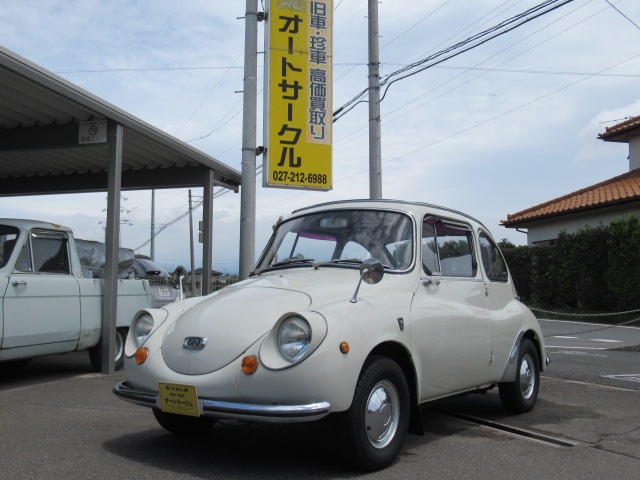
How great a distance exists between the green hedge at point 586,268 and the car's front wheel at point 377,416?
17747mm

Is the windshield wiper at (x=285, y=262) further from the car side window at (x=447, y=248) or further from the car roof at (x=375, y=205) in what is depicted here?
the car side window at (x=447, y=248)

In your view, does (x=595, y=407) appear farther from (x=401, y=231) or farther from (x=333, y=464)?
(x=333, y=464)

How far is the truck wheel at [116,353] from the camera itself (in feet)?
29.2

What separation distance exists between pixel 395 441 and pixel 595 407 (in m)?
3.14

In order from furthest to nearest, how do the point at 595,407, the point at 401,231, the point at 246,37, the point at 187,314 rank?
the point at 246,37
the point at 595,407
the point at 401,231
the point at 187,314

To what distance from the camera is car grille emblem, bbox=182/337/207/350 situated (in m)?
4.32

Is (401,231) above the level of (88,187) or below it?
below

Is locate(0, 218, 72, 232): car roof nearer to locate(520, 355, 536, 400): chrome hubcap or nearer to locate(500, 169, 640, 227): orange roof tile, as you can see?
locate(520, 355, 536, 400): chrome hubcap

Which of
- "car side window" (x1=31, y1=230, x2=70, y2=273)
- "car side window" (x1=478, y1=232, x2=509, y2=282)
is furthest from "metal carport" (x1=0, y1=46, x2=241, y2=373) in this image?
"car side window" (x1=478, y1=232, x2=509, y2=282)

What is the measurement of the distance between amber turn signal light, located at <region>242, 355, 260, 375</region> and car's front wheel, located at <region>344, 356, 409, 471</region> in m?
0.61

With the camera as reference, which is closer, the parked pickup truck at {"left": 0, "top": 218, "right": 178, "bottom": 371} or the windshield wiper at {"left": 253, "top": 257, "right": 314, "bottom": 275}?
the windshield wiper at {"left": 253, "top": 257, "right": 314, "bottom": 275}

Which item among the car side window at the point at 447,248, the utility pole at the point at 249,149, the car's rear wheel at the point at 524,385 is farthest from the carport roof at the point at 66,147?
the car's rear wheel at the point at 524,385

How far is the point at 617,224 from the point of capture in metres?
20.8

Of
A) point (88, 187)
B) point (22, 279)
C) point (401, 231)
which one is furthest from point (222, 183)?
point (401, 231)
